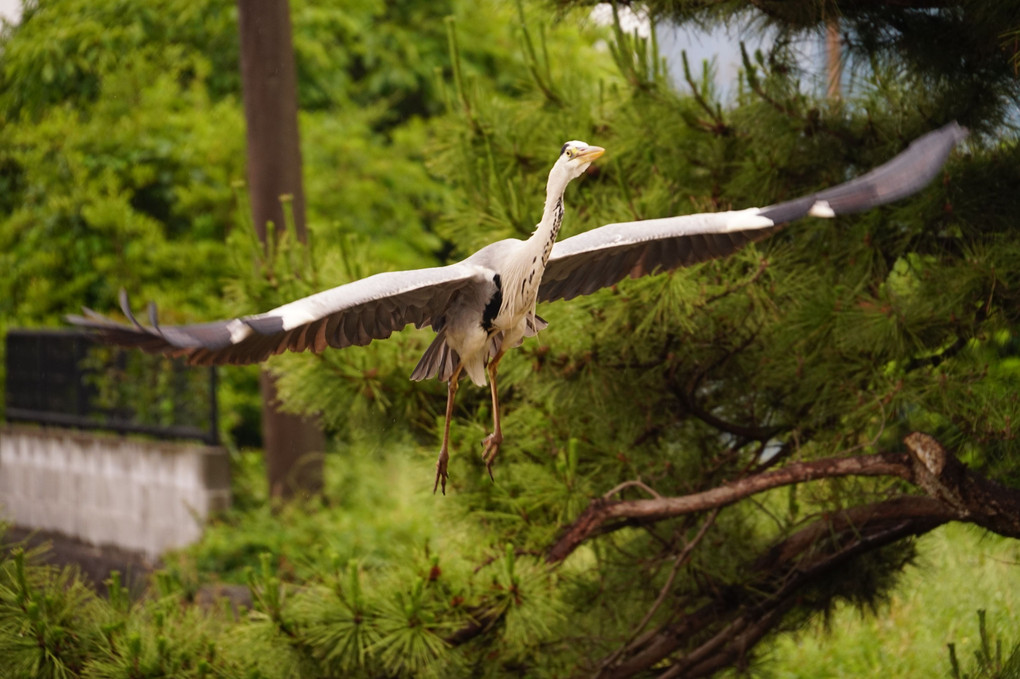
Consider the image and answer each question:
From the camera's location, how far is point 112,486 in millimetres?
7816

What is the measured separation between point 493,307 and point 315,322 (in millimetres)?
345

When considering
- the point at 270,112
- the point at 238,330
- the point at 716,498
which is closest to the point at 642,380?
the point at 716,498

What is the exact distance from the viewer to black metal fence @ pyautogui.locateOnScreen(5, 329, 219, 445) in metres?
7.44

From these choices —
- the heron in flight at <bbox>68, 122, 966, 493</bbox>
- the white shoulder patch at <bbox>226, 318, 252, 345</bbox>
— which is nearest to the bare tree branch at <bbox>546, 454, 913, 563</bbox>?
the heron in flight at <bbox>68, 122, 966, 493</bbox>

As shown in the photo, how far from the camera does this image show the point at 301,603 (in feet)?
10.8

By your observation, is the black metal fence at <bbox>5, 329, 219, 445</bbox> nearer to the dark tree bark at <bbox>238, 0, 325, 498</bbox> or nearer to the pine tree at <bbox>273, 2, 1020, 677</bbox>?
the dark tree bark at <bbox>238, 0, 325, 498</bbox>

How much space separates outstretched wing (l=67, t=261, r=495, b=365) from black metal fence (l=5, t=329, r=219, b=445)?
505 centimetres

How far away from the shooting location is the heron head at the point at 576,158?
2117 millimetres

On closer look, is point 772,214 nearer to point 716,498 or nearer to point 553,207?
point 553,207

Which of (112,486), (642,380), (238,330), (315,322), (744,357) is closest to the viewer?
(238,330)

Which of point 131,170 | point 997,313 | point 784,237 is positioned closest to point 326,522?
point 131,170

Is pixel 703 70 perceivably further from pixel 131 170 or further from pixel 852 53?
pixel 131 170

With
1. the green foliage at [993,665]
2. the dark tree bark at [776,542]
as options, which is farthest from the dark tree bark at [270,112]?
the green foliage at [993,665]

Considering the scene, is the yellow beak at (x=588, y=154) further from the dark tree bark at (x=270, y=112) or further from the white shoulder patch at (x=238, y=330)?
the dark tree bark at (x=270, y=112)
